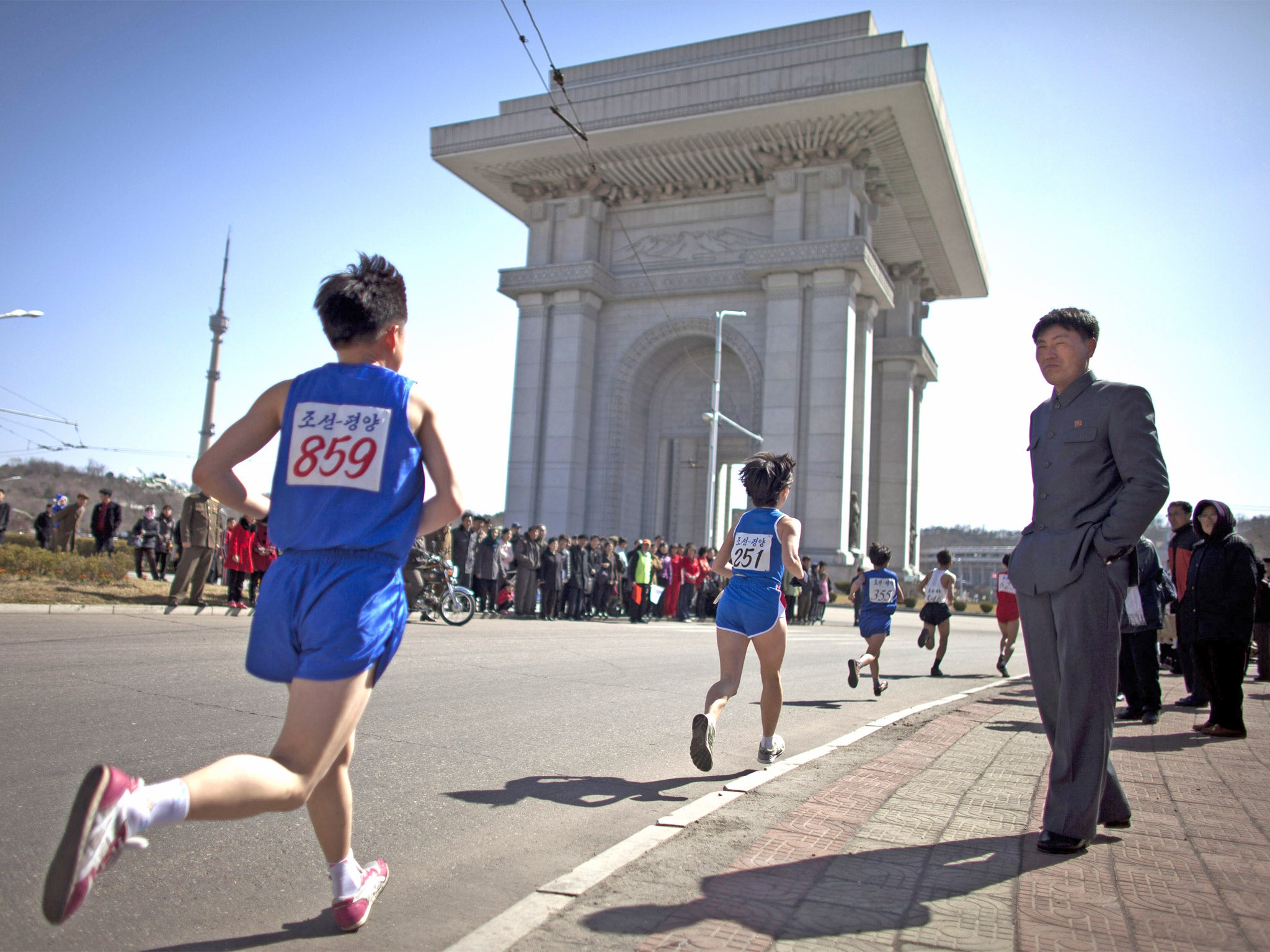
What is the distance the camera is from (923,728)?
7.12 m

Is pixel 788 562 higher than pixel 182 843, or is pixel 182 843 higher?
pixel 788 562

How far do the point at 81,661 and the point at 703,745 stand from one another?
6018 millimetres

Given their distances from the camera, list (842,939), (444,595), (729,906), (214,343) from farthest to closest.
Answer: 1. (214,343)
2. (444,595)
3. (729,906)
4. (842,939)

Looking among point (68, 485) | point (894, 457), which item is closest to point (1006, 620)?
point (894, 457)

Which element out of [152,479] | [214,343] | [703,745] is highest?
[214,343]

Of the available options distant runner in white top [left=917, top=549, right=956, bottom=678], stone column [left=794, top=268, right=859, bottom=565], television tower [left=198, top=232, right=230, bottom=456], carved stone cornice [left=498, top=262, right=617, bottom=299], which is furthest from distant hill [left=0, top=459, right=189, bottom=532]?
distant runner in white top [left=917, top=549, right=956, bottom=678]

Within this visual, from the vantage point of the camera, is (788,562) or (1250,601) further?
(1250,601)

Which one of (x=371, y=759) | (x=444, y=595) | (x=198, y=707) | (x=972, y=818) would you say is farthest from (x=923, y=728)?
(x=444, y=595)

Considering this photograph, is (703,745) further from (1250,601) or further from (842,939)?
(1250,601)

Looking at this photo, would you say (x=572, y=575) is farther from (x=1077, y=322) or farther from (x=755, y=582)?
(x=1077, y=322)

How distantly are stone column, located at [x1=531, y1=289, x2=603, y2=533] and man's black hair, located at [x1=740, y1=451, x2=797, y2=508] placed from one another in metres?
28.7

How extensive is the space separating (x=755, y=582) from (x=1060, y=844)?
7.69 feet

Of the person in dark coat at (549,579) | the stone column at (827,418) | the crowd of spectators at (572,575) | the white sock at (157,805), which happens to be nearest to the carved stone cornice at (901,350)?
the stone column at (827,418)

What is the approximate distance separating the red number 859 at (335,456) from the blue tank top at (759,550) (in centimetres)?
333
